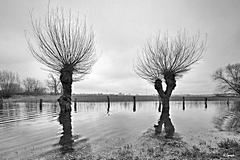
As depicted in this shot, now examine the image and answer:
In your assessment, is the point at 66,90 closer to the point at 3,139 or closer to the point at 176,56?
the point at 3,139

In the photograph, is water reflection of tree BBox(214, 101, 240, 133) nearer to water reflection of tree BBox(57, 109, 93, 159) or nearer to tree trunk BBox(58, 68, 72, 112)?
water reflection of tree BBox(57, 109, 93, 159)

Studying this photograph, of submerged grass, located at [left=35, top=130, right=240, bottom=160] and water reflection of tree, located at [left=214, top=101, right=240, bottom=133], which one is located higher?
submerged grass, located at [left=35, top=130, right=240, bottom=160]

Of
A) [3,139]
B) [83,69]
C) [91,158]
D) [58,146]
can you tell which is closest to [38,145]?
[58,146]

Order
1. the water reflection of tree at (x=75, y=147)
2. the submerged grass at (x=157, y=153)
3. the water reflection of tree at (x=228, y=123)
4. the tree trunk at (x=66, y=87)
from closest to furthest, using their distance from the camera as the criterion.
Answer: the submerged grass at (x=157, y=153) < the water reflection of tree at (x=75, y=147) < the water reflection of tree at (x=228, y=123) < the tree trunk at (x=66, y=87)

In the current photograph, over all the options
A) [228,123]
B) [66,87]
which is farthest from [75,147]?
[228,123]

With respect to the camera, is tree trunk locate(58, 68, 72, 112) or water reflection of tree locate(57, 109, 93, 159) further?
tree trunk locate(58, 68, 72, 112)

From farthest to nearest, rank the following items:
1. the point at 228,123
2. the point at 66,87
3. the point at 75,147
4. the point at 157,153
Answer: the point at 66,87 → the point at 228,123 → the point at 75,147 → the point at 157,153

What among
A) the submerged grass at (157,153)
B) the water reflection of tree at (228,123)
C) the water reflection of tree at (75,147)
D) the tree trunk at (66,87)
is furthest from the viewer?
the tree trunk at (66,87)

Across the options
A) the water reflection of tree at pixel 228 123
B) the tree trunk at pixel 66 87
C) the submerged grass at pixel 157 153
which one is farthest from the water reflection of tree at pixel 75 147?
the water reflection of tree at pixel 228 123

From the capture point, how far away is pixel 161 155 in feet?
18.5

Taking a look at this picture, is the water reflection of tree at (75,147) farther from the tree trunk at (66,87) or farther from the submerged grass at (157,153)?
the tree trunk at (66,87)

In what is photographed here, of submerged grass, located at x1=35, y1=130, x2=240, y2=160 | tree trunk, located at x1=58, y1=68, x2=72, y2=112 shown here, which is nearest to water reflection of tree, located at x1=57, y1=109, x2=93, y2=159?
submerged grass, located at x1=35, y1=130, x2=240, y2=160

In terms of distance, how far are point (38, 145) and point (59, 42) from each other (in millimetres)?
9046

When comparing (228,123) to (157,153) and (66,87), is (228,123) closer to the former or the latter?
(157,153)
